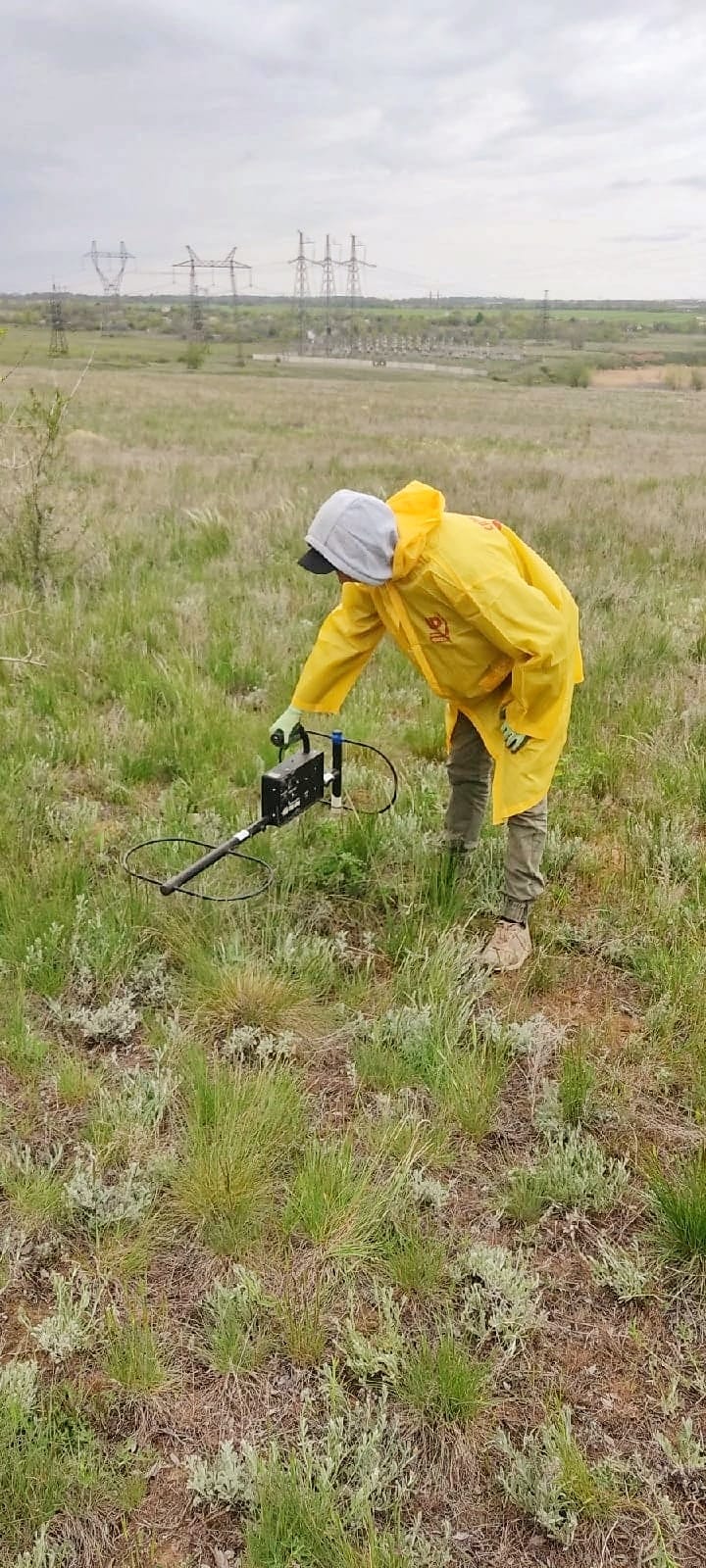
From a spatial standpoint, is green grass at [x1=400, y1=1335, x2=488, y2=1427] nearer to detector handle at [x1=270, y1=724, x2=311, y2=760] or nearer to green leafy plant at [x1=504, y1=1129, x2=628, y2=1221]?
green leafy plant at [x1=504, y1=1129, x2=628, y2=1221]

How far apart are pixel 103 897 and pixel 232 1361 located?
69.1 inches

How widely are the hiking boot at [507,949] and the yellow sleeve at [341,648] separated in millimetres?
1010

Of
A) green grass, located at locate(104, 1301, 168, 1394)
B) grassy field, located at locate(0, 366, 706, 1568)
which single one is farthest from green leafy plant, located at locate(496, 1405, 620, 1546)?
green grass, located at locate(104, 1301, 168, 1394)

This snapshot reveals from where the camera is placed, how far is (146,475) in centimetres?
1208

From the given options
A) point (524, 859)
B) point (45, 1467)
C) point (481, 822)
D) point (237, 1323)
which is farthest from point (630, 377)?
point (45, 1467)

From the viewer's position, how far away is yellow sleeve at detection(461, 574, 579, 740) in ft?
9.23

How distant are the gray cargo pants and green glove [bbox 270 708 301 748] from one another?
0.72 m

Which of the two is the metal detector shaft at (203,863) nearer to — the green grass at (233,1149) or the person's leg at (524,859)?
the green grass at (233,1149)

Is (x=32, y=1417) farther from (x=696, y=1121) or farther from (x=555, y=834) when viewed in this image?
(x=555, y=834)

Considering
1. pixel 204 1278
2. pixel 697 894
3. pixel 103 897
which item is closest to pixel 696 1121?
pixel 697 894

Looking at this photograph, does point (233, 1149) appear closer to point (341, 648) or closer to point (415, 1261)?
point (415, 1261)

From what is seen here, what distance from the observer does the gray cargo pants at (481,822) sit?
338cm

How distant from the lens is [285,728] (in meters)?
3.14

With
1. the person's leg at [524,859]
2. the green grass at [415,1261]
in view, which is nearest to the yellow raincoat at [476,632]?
the person's leg at [524,859]
